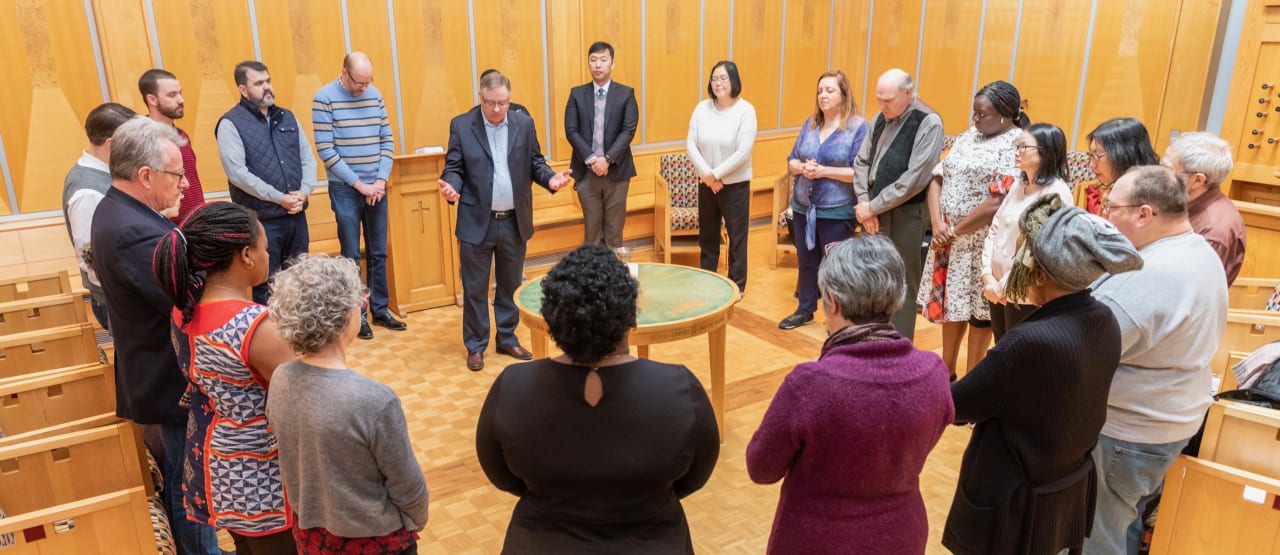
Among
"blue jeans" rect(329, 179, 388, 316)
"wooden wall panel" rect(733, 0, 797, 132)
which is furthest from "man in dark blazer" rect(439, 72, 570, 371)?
Answer: "wooden wall panel" rect(733, 0, 797, 132)

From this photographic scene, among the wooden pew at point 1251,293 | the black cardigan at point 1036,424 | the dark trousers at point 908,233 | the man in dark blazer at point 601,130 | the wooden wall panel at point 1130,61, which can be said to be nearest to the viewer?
the black cardigan at point 1036,424

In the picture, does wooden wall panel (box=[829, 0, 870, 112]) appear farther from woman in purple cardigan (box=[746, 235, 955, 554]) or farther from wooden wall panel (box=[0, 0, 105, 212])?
woman in purple cardigan (box=[746, 235, 955, 554])

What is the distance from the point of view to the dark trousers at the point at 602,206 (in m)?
5.95

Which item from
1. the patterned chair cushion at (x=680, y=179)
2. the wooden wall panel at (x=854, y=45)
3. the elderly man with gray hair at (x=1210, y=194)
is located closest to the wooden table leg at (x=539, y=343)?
the elderly man with gray hair at (x=1210, y=194)

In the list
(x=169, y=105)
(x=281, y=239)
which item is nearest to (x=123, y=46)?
(x=169, y=105)

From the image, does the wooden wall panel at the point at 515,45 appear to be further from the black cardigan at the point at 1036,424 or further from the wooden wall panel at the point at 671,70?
the black cardigan at the point at 1036,424

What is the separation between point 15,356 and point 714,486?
2717 millimetres

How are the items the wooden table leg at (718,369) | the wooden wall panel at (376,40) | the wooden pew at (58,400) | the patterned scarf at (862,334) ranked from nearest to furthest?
1. the patterned scarf at (862,334)
2. the wooden pew at (58,400)
3. the wooden table leg at (718,369)
4. the wooden wall panel at (376,40)

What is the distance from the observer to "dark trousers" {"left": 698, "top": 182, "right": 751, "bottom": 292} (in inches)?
234

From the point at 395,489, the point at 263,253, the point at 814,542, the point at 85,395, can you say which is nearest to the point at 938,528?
the point at 814,542

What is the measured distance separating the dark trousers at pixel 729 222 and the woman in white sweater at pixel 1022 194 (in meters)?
2.51

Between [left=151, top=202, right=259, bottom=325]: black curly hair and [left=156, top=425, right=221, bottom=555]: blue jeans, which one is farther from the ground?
[left=151, top=202, right=259, bottom=325]: black curly hair

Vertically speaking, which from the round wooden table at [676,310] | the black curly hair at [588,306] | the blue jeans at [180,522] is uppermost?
the black curly hair at [588,306]

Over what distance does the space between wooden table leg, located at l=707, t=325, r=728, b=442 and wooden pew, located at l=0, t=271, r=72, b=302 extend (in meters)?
2.89
